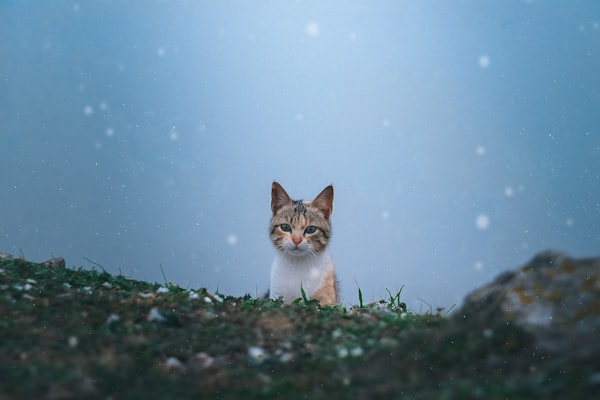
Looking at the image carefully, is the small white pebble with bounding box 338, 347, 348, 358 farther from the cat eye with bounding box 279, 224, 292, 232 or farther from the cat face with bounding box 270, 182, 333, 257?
the cat eye with bounding box 279, 224, 292, 232

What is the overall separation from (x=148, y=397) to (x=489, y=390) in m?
2.40

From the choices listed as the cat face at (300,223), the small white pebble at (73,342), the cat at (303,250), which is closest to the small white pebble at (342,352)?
the small white pebble at (73,342)

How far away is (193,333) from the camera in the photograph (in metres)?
6.23

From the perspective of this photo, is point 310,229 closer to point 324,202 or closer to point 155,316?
point 324,202

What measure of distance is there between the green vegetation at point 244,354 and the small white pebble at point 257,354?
0.02 meters

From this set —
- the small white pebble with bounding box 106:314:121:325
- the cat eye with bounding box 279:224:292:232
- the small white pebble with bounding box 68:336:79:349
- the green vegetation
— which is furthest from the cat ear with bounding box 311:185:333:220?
the small white pebble with bounding box 68:336:79:349

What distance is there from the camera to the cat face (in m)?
9.23

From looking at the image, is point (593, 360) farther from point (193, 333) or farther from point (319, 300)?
point (319, 300)

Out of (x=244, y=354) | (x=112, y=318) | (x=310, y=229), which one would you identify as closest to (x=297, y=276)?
(x=310, y=229)

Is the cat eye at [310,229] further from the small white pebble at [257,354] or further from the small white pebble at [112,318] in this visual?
the small white pebble at [257,354]

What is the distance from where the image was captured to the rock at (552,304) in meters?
4.57

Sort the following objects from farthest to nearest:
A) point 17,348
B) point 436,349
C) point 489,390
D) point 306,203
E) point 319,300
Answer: point 306,203 < point 319,300 < point 17,348 < point 436,349 < point 489,390

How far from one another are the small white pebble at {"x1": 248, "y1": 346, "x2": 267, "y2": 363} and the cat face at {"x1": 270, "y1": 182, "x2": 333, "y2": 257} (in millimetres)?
3510

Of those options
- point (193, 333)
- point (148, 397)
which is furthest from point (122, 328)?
point (148, 397)
